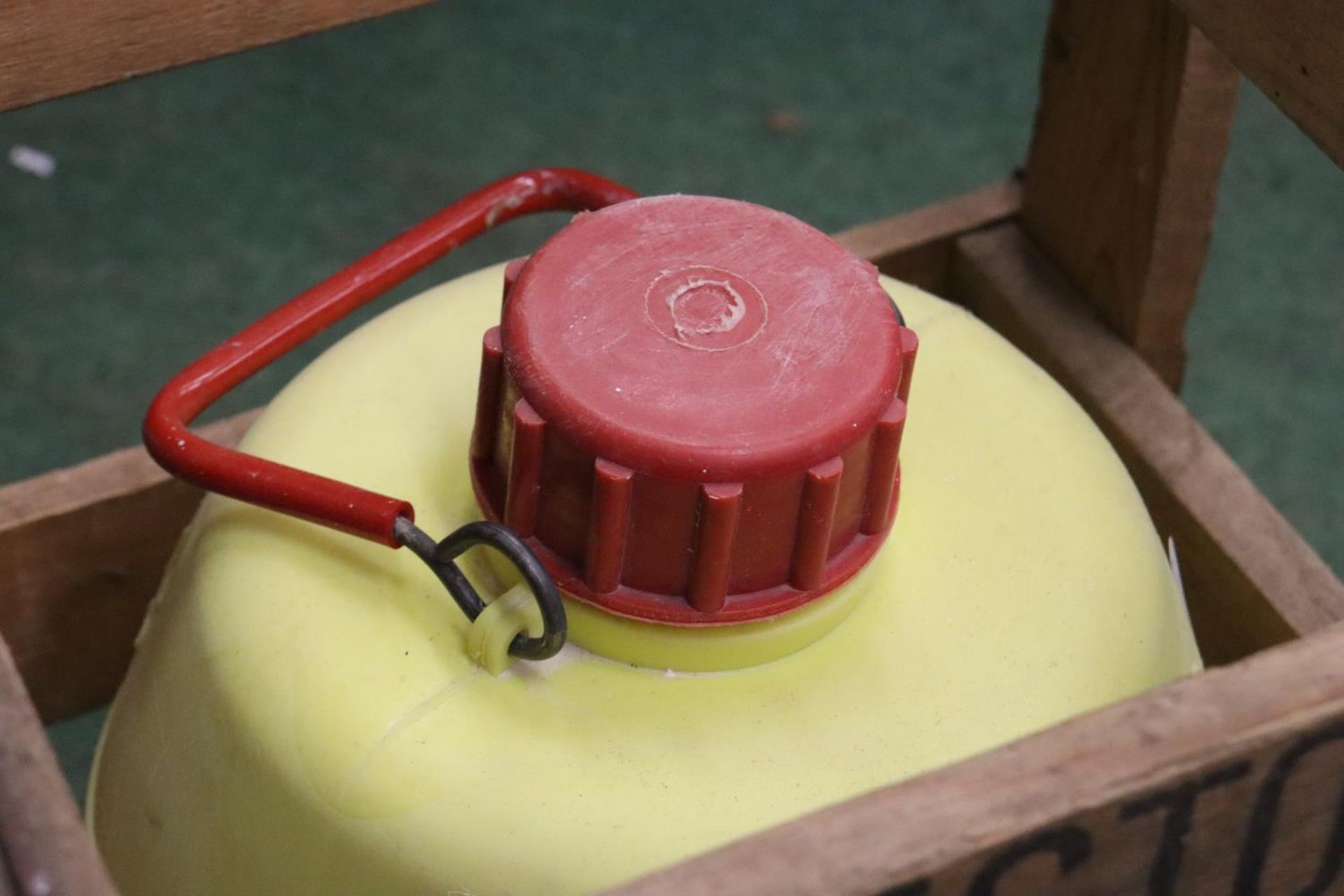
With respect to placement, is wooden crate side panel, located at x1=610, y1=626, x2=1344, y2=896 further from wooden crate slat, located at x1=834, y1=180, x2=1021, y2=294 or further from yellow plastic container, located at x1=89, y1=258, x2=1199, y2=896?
wooden crate slat, located at x1=834, y1=180, x2=1021, y2=294

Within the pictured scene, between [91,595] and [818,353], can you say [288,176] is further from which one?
[818,353]

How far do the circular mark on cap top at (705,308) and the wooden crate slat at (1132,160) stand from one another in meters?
0.37

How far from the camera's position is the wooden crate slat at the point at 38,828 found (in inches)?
19.4

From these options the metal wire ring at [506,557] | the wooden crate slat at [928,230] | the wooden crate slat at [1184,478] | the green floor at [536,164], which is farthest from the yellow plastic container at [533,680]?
the green floor at [536,164]

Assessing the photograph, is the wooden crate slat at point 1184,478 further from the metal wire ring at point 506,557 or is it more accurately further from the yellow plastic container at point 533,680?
the metal wire ring at point 506,557

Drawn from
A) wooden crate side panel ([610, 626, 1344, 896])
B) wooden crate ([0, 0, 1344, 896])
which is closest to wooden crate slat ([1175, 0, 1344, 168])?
wooden crate ([0, 0, 1344, 896])

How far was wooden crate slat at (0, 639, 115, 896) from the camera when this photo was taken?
0.49m

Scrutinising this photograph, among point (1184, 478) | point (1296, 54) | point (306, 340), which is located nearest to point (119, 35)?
point (306, 340)

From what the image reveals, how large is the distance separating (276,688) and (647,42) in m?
1.19

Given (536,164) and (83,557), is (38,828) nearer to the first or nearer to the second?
(83,557)

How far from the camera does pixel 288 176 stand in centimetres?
162

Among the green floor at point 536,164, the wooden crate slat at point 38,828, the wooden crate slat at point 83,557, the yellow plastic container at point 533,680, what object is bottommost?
the green floor at point 536,164

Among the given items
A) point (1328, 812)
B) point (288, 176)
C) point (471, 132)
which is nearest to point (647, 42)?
point (471, 132)

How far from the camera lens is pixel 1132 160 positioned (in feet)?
3.31
